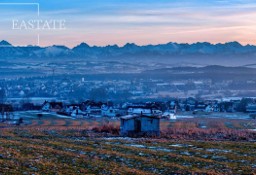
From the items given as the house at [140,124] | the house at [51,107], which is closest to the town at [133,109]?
the house at [51,107]

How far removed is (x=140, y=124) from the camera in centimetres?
5025

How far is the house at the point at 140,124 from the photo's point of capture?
49438 millimetres

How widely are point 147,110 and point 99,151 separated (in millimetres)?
98661

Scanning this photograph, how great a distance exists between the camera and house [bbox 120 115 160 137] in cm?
4944

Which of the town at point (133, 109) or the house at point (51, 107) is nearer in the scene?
the town at point (133, 109)

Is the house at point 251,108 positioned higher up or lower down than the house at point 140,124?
lower down

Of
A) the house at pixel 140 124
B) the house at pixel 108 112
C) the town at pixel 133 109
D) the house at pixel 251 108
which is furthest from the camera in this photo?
the house at pixel 251 108

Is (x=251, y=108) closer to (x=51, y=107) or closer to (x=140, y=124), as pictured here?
(x=51, y=107)

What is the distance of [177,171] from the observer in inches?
873

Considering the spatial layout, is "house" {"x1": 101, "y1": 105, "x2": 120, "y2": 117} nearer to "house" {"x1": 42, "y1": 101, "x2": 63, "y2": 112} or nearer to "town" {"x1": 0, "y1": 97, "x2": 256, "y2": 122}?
"town" {"x1": 0, "y1": 97, "x2": 256, "y2": 122}

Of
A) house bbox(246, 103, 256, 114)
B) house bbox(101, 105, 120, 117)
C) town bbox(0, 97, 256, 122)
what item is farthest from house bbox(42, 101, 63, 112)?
house bbox(246, 103, 256, 114)

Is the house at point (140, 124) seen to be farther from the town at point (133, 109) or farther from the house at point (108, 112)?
the house at point (108, 112)

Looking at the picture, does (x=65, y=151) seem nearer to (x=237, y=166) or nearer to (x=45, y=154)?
(x=45, y=154)

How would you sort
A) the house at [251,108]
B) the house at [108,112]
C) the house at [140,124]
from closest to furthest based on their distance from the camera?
the house at [140,124]
the house at [108,112]
the house at [251,108]
